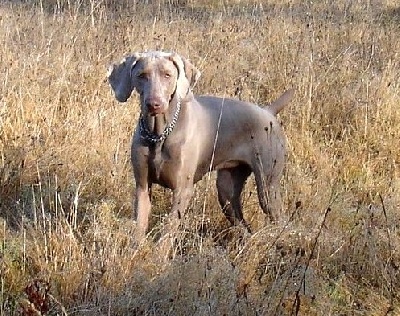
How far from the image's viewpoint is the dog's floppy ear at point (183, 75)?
324 centimetres

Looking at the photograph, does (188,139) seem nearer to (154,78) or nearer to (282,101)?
(154,78)

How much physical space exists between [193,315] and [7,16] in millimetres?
4806

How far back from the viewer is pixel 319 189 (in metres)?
3.91

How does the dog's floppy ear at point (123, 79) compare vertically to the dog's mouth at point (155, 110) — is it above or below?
above

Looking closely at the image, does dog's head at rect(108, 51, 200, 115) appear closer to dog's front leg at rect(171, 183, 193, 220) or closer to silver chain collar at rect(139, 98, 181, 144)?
silver chain collar at rect(139, 98, 181, 144)

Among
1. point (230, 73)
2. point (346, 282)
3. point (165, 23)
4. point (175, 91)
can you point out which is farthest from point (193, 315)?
point (165, 23)

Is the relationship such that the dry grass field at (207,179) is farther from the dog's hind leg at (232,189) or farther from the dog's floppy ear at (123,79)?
the dog's floppy ear at (123,79)

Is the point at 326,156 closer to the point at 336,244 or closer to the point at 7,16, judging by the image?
the point at 336,244

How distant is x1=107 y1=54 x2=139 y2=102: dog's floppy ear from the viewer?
3.24m

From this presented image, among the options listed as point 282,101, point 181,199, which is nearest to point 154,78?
point 181,199

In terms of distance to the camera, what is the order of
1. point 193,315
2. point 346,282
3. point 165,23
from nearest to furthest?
point 193,315 → point 346,282 → point 165,23

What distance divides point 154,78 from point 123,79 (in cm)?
22

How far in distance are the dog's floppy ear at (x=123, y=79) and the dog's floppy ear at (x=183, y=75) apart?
0.58ft

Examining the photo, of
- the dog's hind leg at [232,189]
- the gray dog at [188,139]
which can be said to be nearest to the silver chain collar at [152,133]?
the gray dog at [188,139]
